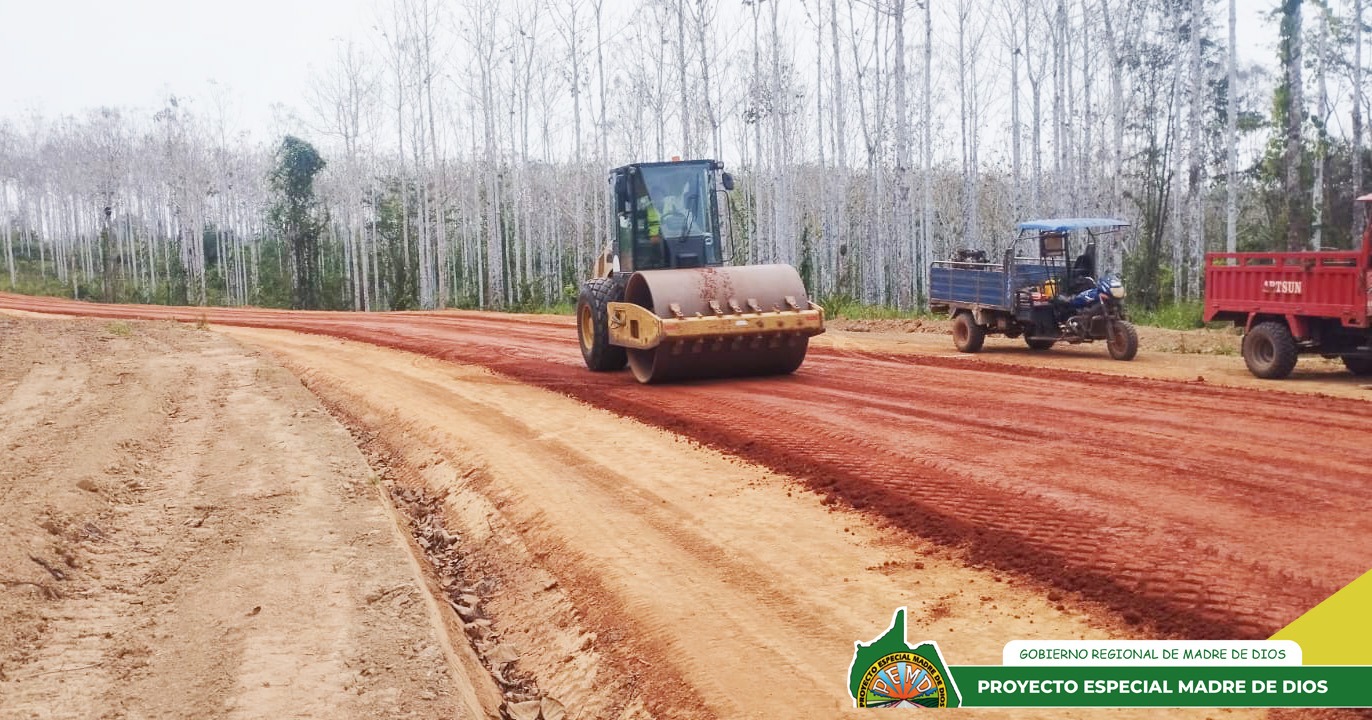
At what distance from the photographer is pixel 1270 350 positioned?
14453 millimetres

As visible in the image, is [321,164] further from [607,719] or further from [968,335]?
[607,719]

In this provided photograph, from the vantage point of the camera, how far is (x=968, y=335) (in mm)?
18891

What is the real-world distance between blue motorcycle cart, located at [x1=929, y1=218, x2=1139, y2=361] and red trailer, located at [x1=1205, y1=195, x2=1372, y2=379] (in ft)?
6.48

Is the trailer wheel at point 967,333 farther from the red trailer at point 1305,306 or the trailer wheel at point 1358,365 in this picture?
the trailer wheel at point 1358,365

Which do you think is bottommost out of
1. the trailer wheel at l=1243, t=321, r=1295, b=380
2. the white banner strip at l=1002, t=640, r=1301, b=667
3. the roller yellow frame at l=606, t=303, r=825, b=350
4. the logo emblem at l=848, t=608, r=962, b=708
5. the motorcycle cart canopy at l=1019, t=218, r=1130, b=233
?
the logo emblem at l=848, t=608, r=962, b=708

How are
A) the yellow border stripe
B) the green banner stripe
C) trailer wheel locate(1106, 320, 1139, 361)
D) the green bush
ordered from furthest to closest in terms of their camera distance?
the green bush < trailer wheel locate(1106, 320, 1139, 361) < the yellow border stripe < the green banner stripe

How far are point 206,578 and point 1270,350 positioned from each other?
1271cm

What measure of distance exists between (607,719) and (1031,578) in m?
2.34

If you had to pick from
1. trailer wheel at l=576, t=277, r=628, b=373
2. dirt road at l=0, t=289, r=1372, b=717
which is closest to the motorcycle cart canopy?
dirt road at l=0, t=289, r=1372, b=717

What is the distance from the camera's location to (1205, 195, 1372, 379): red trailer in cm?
1373

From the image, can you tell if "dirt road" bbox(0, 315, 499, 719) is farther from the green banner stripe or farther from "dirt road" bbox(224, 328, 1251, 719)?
the green banner stripe

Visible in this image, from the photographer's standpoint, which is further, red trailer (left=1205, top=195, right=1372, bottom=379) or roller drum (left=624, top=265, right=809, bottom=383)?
roller drum (left=624, top=265, right=809, bottom=383)

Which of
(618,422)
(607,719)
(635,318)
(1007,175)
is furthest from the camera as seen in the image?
(1007,175)

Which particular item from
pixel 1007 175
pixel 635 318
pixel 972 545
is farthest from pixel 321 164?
pixel 972 545
